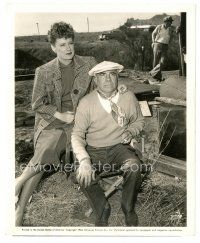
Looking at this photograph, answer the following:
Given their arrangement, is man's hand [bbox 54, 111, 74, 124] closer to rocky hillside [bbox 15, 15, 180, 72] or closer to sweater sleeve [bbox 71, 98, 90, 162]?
sweater sleeve [bbox 71, 98, 90, 162]

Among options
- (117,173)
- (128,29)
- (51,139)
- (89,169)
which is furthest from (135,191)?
(128,29)

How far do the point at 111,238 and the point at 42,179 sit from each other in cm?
66

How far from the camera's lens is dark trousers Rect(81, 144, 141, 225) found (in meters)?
2.36

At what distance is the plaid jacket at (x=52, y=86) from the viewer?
2.62m

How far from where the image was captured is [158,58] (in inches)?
108

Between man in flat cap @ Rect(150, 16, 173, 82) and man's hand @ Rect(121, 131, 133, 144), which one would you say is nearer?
man's hand @ Rect(121, 131, 133, 144)

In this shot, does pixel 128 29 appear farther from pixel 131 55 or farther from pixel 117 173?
pixel 117 173

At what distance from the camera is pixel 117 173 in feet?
8.07

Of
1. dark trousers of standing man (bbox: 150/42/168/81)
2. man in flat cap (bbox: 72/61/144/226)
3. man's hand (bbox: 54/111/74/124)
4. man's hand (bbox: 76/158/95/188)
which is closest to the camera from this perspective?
man's hand (bbox: 76/158/95/188)

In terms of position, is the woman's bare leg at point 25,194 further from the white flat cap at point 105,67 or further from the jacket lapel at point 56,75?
the white flat cap at point 105,67

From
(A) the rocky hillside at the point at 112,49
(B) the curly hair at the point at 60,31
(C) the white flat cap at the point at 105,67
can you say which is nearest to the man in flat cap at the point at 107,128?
(C) the white flat cap at the point at 105,67

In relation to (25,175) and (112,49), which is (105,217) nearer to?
(25,175)

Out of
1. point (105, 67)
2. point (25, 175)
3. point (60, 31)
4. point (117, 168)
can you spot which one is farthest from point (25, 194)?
Result: point (60, 31)

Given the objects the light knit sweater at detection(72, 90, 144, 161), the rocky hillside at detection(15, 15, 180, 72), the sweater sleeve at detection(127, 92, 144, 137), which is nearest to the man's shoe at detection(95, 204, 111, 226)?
the light knit sweater at detection(72, 90, 144, 161)
